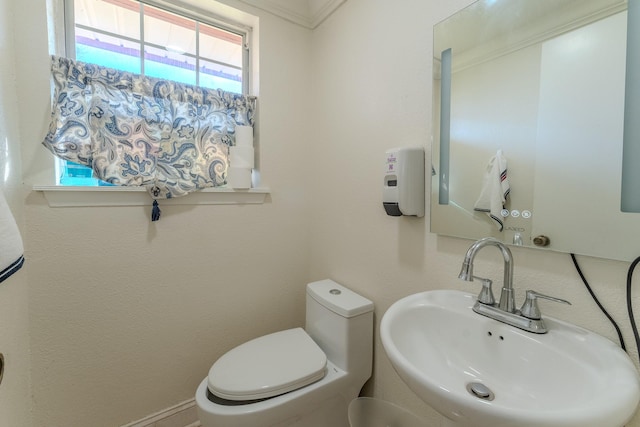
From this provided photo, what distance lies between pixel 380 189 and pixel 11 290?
139 cm

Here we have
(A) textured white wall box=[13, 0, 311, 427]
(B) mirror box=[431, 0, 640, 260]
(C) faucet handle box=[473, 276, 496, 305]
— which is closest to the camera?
(B) mirror box=[431, 0, 640, 260]

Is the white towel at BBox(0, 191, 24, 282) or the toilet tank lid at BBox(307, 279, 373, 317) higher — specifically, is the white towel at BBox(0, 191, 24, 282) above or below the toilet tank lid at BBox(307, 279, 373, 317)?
above

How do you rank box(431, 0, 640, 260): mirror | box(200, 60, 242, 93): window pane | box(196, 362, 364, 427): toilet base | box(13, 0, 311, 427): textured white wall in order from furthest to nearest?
1. box(200, 60, 242, 93): window pane
2. box(13, 0, 311, 427): textured white wall
3. box(196, 362, 364, 427): toilet base
4. box(431, 0, 640, 260): mirror

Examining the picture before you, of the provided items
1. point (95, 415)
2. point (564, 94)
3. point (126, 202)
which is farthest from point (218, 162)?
point (564, 94)

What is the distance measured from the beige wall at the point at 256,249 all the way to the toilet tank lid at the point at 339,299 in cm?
7

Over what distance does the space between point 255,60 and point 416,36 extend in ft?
3.00

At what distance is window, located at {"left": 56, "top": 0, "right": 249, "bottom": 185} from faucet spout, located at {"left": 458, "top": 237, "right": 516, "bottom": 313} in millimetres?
1538

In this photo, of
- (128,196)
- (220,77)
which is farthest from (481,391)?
(220,77)

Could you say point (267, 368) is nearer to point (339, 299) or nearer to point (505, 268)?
point (339, 299)

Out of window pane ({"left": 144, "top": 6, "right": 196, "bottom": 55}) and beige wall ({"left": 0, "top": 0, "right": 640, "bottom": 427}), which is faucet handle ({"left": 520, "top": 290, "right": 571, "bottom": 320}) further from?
window pane ({"left": 144, "top": 6, "right": 196, "bottom": 55})

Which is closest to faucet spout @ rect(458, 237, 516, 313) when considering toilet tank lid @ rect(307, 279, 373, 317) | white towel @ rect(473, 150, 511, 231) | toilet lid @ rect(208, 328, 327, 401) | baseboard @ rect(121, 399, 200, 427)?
white towel @ rect(473, 150, 511, 231)

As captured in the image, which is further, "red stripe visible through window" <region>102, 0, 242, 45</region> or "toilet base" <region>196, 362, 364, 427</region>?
"red stripe visible through window" <region>102, 0, 242, 45</region>

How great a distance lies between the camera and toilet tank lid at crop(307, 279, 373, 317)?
117 cm

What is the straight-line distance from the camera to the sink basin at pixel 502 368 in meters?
0.45
